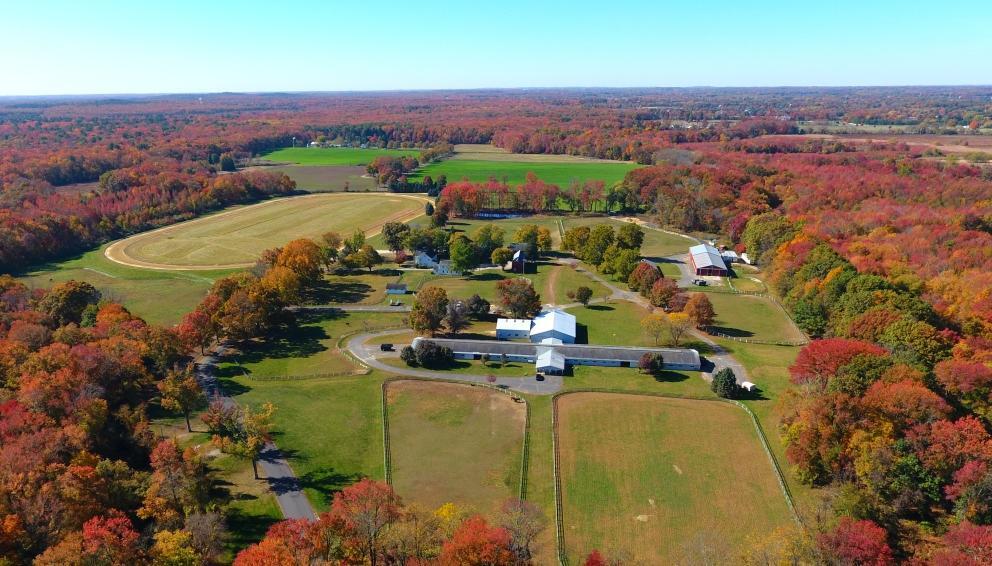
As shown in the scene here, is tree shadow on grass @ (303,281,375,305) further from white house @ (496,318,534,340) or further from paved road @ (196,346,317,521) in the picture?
paved road @ (196,346,317,521)

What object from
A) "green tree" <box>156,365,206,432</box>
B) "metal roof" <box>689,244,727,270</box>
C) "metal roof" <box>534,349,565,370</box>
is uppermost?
"metal roof" <box>689,244,727,270</box>

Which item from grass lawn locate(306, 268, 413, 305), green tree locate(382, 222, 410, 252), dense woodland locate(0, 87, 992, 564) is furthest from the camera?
green tree locate(382, 222, 410, 252)

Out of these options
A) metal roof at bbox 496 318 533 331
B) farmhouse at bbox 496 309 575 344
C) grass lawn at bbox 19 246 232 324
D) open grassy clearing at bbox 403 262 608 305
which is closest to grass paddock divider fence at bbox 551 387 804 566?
farmhouse at bbox 496 309 575 344

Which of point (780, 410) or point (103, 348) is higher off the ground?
point (103, 348)

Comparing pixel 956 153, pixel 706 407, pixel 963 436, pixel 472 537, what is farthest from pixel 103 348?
pixel 956 153

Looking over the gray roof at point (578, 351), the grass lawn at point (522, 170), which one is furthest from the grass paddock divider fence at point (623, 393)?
the grass lawn at point (522, 170)

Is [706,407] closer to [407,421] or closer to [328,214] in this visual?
[407,421]

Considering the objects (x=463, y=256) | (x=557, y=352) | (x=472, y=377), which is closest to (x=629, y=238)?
(x=463, y=256)

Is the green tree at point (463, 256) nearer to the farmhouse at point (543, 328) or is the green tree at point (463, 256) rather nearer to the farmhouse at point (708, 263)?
the farmhouse at point (543, 328)
